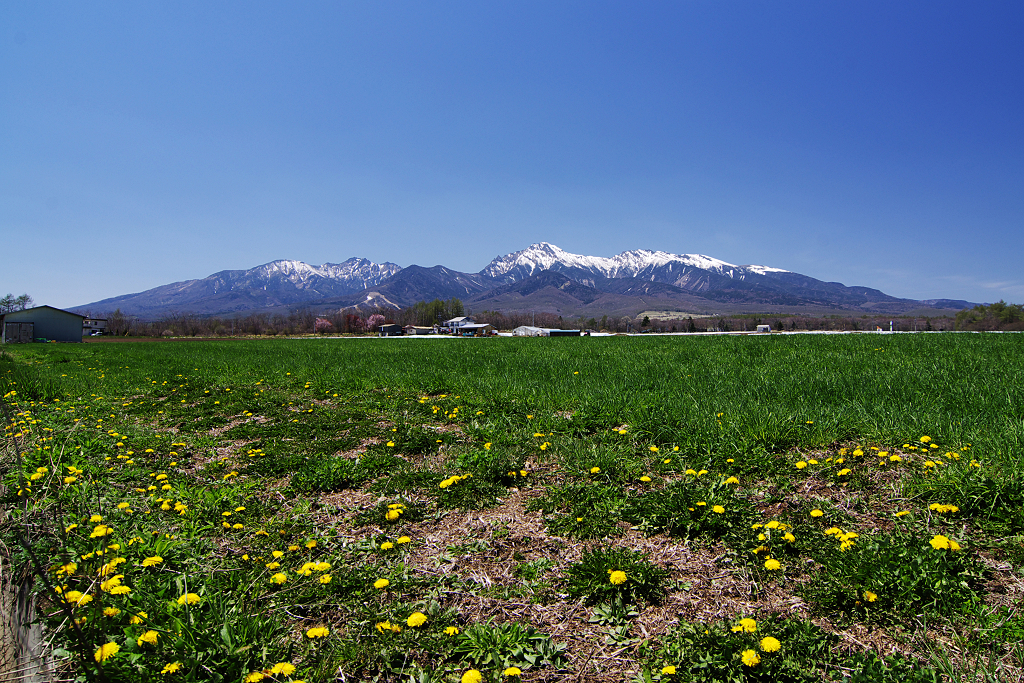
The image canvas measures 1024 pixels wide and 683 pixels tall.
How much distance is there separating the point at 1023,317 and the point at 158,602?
88.7 m

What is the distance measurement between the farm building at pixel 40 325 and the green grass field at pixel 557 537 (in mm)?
68191

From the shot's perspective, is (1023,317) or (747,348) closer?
(747,348)

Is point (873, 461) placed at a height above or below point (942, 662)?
above

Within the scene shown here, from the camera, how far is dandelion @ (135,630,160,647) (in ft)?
8.93

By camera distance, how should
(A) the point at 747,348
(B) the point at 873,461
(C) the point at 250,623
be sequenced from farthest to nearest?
1. (A) the point at 747,348
2. (B) the point at 873,461
3. (C) the point at 250,623

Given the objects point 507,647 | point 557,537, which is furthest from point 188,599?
point 557,537

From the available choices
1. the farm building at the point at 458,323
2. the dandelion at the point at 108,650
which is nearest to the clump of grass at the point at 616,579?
the dandelion at the point at 108,650

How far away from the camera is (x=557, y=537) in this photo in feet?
13.8

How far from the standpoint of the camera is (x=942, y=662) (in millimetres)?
2498

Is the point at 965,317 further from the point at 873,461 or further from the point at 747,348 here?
the point at 873,461

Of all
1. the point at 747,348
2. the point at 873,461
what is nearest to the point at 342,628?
the point at 873,461

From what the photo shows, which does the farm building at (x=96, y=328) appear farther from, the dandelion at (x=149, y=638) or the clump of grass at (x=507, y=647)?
the clump of grass at (x=507, y=647)

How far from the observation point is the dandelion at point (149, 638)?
272cm

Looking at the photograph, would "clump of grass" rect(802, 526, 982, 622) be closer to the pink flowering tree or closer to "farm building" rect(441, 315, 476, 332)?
"farm building" rect(441, 315, 476, 332)
